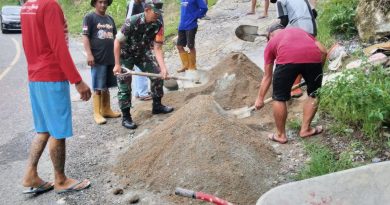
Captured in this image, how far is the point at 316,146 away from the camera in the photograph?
483cm

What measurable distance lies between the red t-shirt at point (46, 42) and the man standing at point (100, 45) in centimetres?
195

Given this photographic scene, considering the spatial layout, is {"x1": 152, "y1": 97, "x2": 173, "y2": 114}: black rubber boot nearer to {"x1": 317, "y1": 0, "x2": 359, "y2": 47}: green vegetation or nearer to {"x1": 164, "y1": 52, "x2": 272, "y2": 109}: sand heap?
{"x1": 164, "y1": 52, "x2": 272, "y2": 109}: sand heap

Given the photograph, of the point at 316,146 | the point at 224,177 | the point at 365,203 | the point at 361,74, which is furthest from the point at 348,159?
the point at 365,203

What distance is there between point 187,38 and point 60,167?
4.41 meters

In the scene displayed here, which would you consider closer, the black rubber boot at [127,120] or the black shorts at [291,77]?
the black shorts at [291,77]

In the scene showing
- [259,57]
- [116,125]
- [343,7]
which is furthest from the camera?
[259,57]

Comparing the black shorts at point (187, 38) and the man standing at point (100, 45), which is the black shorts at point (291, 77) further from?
the black shorts at point (187, 38)

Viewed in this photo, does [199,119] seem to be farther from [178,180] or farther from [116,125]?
[116,125]

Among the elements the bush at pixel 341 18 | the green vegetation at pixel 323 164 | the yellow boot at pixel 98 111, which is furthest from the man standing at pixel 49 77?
the bush at pixel 341 18

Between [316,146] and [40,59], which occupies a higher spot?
[40,59]

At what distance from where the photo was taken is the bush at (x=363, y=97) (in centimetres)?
436

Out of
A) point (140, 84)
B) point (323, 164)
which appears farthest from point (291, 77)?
point (140, 84)

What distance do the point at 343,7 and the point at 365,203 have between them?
6135 millimetres

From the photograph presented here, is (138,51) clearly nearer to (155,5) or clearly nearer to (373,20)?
(155,5)
